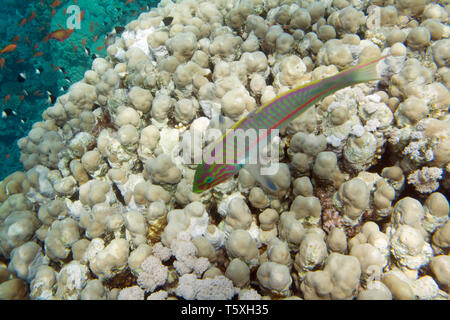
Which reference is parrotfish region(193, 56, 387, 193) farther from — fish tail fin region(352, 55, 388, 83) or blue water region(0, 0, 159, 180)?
blue water region(0, 0, 159, 180)

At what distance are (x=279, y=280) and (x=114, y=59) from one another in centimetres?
536

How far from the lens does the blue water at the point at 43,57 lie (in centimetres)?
1498

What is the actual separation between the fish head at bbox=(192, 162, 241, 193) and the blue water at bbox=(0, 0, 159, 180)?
15435 millimetres

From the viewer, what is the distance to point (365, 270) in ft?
7.67

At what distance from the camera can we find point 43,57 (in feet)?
54.1

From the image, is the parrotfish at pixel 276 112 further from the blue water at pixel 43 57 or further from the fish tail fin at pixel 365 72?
the blue water at pixel 43 57

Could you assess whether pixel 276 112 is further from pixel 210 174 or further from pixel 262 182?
pixel 210 174

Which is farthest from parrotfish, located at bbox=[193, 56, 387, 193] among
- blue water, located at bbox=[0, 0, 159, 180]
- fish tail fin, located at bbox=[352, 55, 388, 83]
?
blue water, located at bbox=[0, 0, 159, 180]

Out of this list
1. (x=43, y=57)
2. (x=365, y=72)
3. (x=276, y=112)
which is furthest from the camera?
A: (x=43, y=57)

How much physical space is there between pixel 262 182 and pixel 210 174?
17.7 inches

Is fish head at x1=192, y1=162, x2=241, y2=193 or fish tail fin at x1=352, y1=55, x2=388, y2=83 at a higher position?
fish tail fin at x1=352, y1=55, x2=388, y2=83

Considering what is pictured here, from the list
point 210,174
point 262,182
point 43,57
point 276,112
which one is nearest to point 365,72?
Answer: point 276,112

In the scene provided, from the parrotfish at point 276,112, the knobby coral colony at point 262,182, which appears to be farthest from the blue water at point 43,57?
the parrotfish at point 276,112

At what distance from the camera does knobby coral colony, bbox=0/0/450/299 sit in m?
2.50
